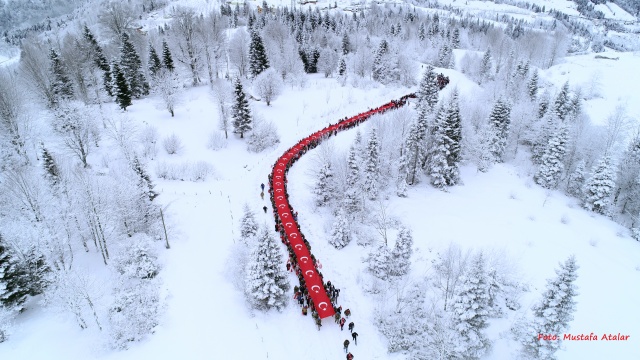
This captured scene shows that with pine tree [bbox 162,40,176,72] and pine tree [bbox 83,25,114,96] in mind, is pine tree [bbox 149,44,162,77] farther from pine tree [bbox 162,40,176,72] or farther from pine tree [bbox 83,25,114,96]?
pine tree [bbox 83,25,114,96]

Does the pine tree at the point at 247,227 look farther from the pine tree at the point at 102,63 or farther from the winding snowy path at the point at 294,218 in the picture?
the pine tree at the point at 102,63

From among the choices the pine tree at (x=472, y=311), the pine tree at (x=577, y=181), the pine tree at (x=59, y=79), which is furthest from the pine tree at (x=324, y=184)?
the pine tree at (x=59, y=79)

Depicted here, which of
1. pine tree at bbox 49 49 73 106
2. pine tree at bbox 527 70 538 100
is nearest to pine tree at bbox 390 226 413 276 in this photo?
pine tree at bbox 49 49 73 106

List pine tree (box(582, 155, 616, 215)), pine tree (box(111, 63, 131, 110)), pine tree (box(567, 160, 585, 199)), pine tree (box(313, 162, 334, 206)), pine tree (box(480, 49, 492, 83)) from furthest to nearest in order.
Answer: pine tree (box(480, 49, 492, 83)) → pine tree (box(111, 63, 131, 110)) → pine tree (box(567, 160, 585, 199)) → pine tree (box(582, 155, 616, 215)) → pine tree (box(313, 162, 334, 206))

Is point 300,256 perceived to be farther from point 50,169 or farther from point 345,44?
point 345,44

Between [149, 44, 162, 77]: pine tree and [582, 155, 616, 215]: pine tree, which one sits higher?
[149, 44, 162, 77]: pine tree

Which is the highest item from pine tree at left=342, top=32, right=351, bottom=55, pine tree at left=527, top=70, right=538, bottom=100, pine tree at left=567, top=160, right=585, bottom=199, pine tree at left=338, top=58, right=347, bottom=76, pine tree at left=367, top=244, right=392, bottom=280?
pine tree at left=342, top=32, right=351, bottom=55

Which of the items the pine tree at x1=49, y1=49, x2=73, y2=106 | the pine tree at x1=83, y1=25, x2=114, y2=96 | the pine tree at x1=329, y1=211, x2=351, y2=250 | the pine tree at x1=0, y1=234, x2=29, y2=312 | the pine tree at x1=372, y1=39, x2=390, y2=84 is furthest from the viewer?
the pine tree at x1=372, y1=39, x2=390, y2=84

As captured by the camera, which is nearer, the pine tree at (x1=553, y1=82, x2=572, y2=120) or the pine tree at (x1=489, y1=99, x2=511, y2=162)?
the pine tree at (x1=489, y1=99, x2=511, y2=162)
